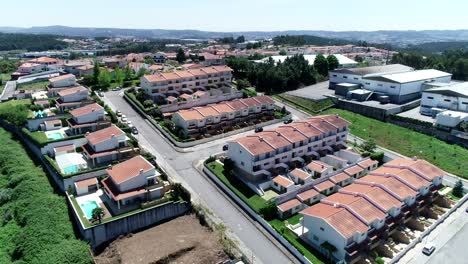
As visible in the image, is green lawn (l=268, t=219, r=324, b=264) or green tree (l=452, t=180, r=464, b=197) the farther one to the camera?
green tree (l=452, t=180, r=464, b=197)

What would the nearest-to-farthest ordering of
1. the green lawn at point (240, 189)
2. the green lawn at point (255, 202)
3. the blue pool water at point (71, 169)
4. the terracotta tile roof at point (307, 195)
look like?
the green lawn at point (255, 202) < the green lawn at point (240, 189) < the terracotta tile roof at point (307, 195) < the blue pool water at point (71, 169)

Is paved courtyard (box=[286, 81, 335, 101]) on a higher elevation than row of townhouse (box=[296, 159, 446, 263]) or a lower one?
higher

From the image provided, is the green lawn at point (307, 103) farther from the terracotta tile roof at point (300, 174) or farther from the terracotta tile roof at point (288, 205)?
the terracotta tile roof at point (288, 205)

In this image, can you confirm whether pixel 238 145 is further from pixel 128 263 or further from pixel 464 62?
pixel 464 62

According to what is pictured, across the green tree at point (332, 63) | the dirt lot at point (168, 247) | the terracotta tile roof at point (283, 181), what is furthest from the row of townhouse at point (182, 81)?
the dirt lot at point (168, 247)

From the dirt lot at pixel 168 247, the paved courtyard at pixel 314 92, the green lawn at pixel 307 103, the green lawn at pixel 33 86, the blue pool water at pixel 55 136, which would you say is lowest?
the dirt lot at pixel 168 247

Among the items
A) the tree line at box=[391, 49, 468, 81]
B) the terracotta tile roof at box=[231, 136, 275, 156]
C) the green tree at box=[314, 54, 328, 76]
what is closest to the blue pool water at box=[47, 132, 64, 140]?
the terracotta tile roof at box=[231, 136, 275, 156]

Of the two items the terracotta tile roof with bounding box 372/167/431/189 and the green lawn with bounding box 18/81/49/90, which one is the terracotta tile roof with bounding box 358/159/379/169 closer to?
the terracotta tile roof with bounding box 372/167/431/189

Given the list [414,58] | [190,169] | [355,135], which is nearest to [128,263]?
[190,169]
